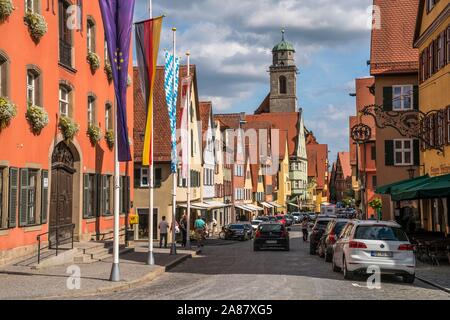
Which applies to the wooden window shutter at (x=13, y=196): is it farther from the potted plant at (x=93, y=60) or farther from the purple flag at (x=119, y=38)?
the potted plant at (x=93, y=60)

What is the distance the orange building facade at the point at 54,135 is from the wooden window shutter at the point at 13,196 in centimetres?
3

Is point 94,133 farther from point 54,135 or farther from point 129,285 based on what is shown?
point 129,285

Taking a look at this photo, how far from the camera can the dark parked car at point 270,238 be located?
32.9 metres

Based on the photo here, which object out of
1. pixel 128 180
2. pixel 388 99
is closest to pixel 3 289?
pixel 128 180

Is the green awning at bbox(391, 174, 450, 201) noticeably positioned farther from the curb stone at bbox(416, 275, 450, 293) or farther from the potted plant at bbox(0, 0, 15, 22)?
the potted plant at bbox(0, 0, 15, 22)

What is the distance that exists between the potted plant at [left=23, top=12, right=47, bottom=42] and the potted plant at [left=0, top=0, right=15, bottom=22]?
131 centimetres

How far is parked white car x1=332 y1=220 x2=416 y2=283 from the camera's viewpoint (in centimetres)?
1658

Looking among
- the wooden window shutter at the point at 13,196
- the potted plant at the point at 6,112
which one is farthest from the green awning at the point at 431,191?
the potted plant at the point at 6,112

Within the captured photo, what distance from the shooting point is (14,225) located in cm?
1912

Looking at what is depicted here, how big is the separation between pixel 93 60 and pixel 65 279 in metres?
12.1

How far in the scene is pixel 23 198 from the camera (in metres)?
19.7

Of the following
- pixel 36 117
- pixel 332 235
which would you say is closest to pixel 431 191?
pixel 332 235

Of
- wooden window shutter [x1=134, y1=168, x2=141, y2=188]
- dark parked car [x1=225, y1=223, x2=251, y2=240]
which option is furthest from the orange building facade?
dark parked car [x1=225, y1=223, x2=251, y2=240]

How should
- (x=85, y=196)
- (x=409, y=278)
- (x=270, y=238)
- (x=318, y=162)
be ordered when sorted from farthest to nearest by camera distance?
1. (x=318, y=162)
2. (x=270, y=238)
3. (x=85, y=196)
4. (x=409, y=278)
